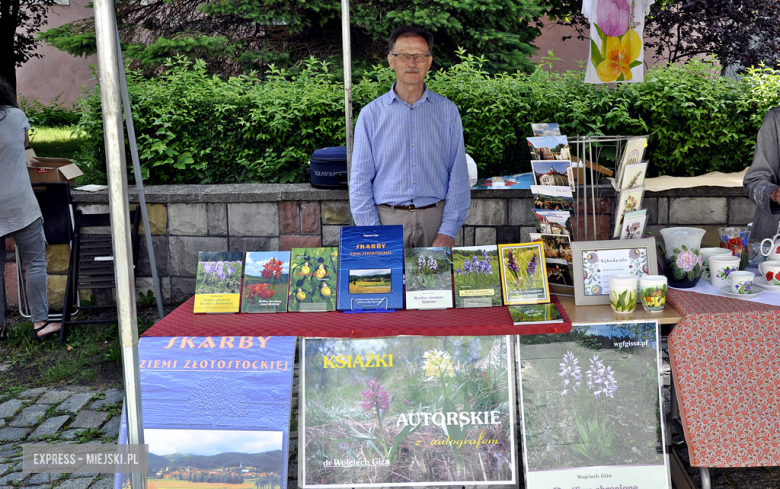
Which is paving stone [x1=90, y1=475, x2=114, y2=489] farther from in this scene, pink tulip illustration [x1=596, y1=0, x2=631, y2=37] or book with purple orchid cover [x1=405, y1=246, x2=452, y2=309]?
pink tulip illustration [x1=596, y1=0, x2=631, y2=37]

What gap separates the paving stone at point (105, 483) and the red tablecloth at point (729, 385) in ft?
7.35

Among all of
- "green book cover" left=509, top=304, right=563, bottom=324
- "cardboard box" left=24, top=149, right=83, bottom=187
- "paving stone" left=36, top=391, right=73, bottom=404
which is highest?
"cardboard box" left=24, top=149, right=83, bottom=187

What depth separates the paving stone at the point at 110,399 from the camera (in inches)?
137

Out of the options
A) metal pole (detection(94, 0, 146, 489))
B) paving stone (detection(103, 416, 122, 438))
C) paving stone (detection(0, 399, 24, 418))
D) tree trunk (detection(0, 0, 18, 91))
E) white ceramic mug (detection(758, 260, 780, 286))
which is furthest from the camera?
tree trunk (detection(0, 0, 18, 91))

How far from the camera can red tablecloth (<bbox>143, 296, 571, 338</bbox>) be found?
2234 millimetres

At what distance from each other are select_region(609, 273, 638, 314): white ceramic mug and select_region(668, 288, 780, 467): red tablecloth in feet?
0.57

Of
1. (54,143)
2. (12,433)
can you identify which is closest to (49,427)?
(12,433)

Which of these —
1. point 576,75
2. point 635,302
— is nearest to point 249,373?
point 635,302

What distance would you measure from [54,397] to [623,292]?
119 inches

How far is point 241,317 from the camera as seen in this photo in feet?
7.94

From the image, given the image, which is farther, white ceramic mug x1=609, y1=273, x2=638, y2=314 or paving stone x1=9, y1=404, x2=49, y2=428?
paving stone x1=9, y1=404, x2=49, y2=428

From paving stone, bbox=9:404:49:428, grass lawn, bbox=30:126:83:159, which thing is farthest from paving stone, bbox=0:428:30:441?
grass lawn, bbox=30:126:83:159

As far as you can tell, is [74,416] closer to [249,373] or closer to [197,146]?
[249,373]

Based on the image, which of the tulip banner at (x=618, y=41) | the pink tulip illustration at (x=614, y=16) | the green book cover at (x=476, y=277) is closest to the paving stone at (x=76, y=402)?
the green book cover at (x=476, y=277)
